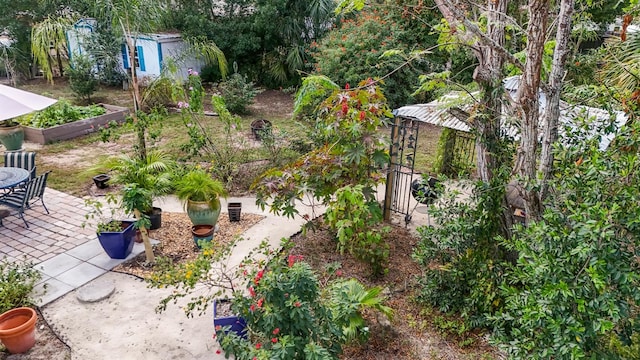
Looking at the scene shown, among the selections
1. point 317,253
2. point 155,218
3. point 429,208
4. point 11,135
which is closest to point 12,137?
point 11,135

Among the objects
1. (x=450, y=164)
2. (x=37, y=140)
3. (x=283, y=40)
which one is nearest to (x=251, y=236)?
(x=450, y=164)

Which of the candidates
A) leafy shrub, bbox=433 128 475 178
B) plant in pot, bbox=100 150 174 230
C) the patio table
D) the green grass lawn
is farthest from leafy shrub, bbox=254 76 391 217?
the patio table

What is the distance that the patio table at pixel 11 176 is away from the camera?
6625mm

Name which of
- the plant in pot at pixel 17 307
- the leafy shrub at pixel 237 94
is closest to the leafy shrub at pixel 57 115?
the leafy shrub at pixel 237 94

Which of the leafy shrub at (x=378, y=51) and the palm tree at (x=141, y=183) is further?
the leafy shrub at (x=378, y=51)

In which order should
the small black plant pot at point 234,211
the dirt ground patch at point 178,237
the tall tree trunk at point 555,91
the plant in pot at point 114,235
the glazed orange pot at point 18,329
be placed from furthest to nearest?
the small black plant pot at point 234,211
the dirt ground patch at point 178,237
the plant in pot at point 114,235
the glazed orange pot at point 18,329
the tall tree trunk at point 555,91

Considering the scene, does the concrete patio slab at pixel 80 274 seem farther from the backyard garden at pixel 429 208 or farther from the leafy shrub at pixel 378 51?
the leafy shrub at pixel 378 51

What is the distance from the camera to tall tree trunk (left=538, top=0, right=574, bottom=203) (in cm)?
393

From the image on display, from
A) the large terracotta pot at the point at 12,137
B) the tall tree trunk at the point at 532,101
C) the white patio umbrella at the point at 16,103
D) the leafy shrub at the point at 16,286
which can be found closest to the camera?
the tall tree trunk at the point at 532,101

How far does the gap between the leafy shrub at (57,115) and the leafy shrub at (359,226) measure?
9016mm

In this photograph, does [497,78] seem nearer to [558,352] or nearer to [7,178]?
[558,352]

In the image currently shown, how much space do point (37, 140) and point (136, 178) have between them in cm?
664

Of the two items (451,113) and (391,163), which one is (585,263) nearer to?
(451,113)

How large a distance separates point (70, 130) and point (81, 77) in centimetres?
291
